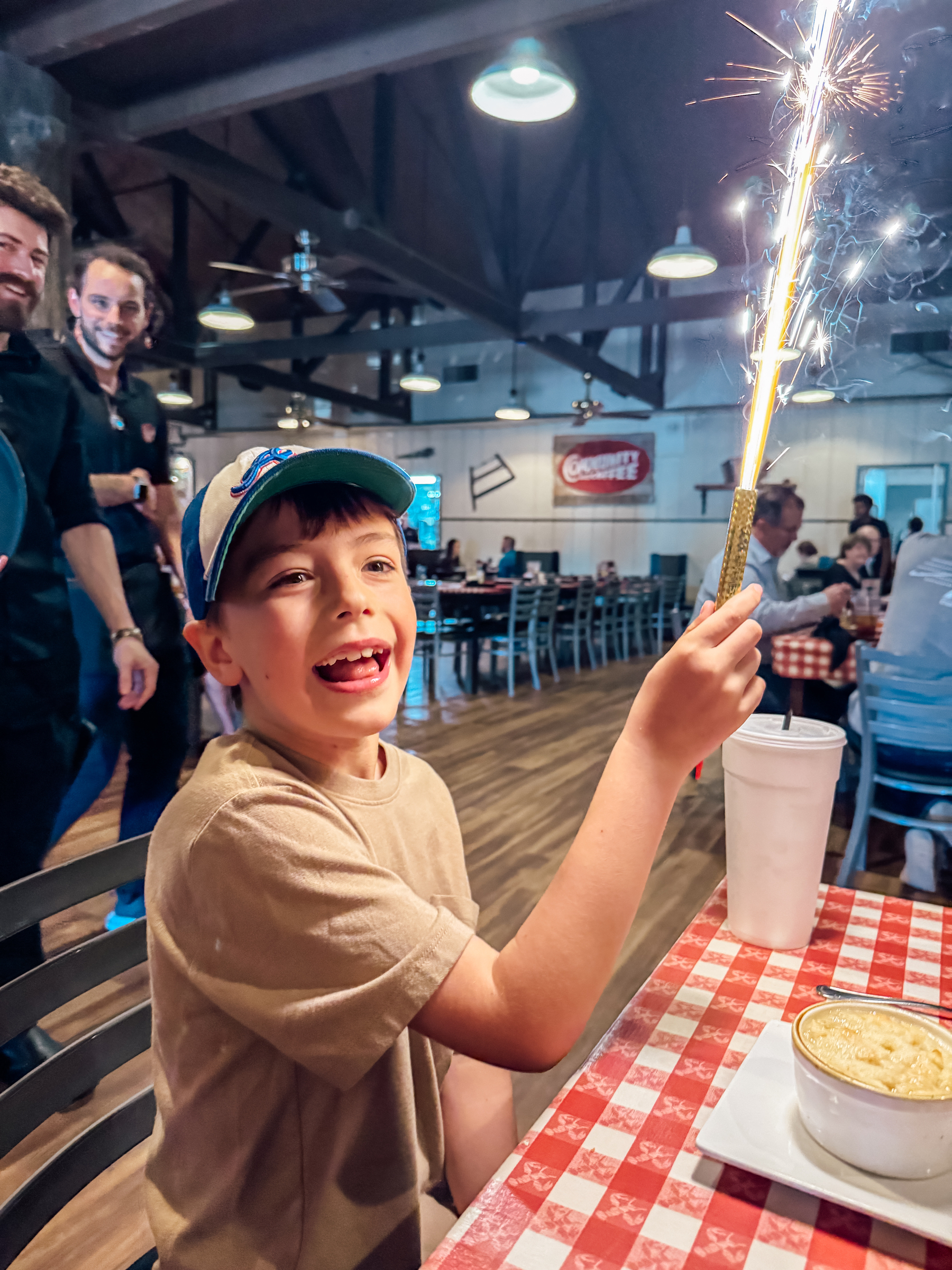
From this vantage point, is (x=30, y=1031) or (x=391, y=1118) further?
(x=30, y=1031)

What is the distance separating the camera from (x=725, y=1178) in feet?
1.74

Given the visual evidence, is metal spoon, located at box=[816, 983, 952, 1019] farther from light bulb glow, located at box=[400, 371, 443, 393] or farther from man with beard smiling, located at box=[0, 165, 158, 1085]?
Answer: light bulb glow, located at box=[400, 371, 443, 393]

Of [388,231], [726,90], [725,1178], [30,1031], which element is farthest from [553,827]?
[388,231]

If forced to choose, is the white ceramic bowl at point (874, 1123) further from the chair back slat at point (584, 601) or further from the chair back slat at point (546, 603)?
the chair back slat at point (584, 601)

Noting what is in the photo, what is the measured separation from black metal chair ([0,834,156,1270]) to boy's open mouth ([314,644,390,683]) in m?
0.41

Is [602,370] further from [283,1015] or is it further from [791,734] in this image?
[283,1015]

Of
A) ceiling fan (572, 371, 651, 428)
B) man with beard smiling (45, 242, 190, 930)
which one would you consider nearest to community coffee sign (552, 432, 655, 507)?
ceiling fan (572, 371, 651, 428)

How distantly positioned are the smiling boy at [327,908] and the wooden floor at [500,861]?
11 cm

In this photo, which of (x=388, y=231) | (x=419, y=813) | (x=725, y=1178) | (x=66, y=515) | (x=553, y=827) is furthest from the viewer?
(x=388, y=231)

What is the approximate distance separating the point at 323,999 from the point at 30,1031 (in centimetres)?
180

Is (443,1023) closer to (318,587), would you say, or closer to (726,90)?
(318,587)

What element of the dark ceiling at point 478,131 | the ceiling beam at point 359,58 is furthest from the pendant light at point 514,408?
the ceiling beam at point 359,58

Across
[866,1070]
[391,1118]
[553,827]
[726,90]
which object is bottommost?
[553,827]

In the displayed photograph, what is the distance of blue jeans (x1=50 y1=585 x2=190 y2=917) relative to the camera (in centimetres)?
220
